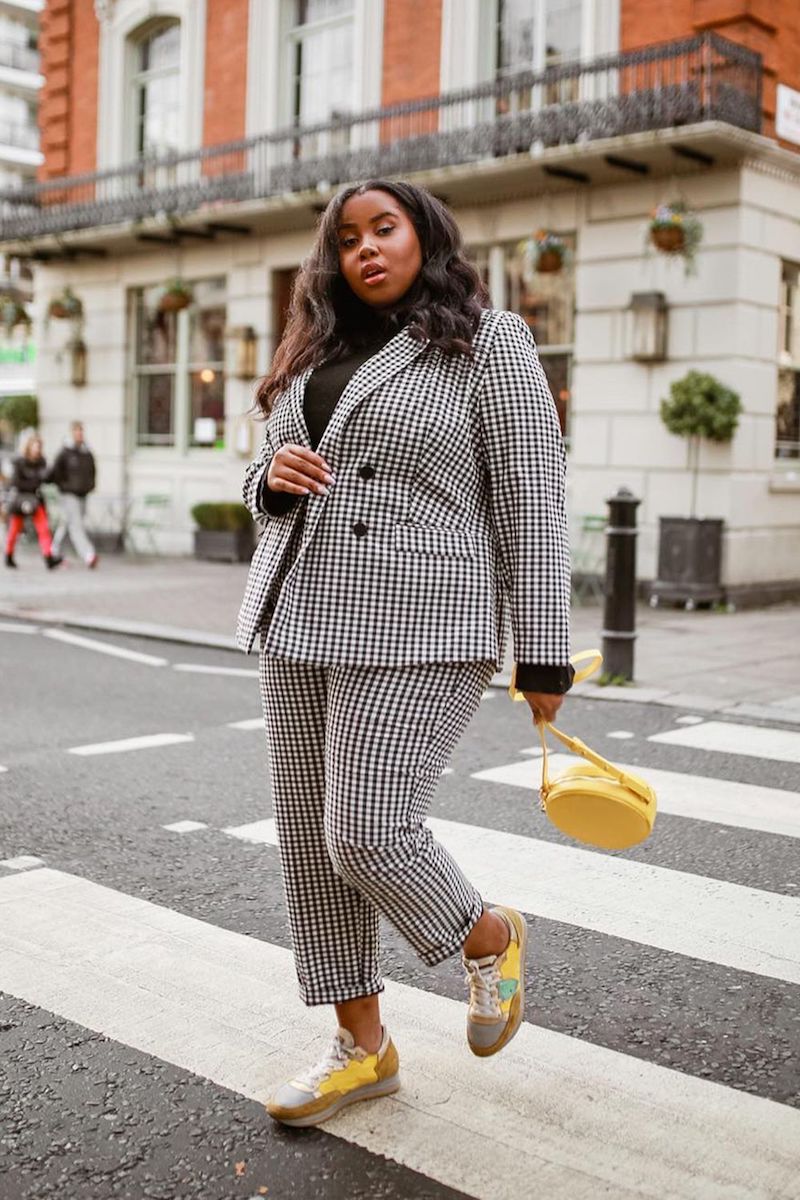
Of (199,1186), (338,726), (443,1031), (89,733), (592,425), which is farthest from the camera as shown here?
(592,425)

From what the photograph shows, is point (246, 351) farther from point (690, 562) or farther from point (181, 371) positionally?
point (690, 562)

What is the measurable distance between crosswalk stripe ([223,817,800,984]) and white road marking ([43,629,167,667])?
197 inches

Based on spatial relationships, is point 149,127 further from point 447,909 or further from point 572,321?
point 447,909

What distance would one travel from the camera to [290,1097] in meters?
2.79

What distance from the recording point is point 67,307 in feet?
71.0

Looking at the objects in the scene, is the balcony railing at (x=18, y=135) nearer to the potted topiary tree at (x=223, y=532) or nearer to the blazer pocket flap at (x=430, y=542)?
the potted topiary tree at (x=223, y=532)

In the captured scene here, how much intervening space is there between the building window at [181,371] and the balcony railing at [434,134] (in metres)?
1.43

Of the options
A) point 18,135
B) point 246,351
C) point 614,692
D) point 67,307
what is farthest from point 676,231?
point 18,135

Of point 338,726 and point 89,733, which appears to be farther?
point 89,733

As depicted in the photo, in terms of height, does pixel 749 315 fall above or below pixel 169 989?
above

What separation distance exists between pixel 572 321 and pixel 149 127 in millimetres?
9148

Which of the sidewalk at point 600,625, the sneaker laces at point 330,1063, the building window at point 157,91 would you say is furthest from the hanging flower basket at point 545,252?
the sneaker laces at point 330,1063

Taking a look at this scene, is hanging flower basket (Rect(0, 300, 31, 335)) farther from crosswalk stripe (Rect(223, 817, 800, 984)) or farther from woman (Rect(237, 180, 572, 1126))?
woman (Rect(237, 180, 572, 1126))

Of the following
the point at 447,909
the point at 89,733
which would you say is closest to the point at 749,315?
the point at 89,733
